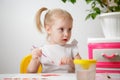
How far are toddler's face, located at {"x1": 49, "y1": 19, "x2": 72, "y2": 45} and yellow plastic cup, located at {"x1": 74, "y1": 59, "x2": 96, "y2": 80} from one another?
0.86 m

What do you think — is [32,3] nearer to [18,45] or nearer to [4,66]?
Result: [18,45]

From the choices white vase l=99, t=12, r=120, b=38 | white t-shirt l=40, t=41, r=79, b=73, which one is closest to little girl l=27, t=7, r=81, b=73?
white t-shirt l=40, t=41, r=79, b=73

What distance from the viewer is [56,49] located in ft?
6.19

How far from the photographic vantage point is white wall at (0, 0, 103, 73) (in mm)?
1914

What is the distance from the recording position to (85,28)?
1903 millimetres

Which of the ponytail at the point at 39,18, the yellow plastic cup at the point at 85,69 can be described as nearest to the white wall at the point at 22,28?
the ponytail at the point at 39,18

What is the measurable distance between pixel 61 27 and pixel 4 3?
60 cm

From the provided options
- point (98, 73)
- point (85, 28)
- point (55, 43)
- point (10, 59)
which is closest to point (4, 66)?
point (10, 59)

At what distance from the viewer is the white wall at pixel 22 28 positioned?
191 cm

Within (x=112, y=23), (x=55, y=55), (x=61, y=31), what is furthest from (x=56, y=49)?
(x=112, y=23)

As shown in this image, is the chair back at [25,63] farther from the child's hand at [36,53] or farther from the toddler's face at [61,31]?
the toddler's face at [61,31]

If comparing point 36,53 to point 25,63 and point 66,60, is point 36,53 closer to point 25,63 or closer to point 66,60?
point 25,63

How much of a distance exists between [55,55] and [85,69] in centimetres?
87

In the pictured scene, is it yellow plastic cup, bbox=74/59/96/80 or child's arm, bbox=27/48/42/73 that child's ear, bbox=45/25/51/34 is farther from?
yellow plastic cup, bbox=74/59/96/80
